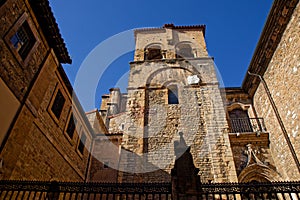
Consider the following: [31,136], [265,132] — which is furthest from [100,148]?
[265,132]

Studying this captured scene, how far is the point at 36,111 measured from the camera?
7430 millimetres

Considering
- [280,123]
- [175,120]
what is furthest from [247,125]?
[175,120]

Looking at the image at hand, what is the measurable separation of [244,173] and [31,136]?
9256 millimetres

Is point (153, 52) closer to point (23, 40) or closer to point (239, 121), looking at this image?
point (239, 121)

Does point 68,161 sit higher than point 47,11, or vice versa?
point 47,11

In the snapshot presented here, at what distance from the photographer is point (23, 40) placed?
7.12 metres

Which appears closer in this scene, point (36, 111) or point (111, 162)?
point (36, 111)

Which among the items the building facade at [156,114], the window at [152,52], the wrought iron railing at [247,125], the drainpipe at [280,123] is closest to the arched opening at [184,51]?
the building facade at [156,114]

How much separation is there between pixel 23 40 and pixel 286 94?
10559mm

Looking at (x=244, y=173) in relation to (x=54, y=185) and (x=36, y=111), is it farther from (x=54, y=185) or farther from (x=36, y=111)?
(x=36, y=111)

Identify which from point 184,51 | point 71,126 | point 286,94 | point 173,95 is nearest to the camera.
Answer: point 286,94

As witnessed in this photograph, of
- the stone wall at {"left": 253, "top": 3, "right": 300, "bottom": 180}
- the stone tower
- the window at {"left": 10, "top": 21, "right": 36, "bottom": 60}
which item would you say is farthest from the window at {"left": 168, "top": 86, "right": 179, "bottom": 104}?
the window at {"left": 10, "top": 21, "right": 36, "bottom": 60}

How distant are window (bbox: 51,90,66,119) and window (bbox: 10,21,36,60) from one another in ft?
8.73

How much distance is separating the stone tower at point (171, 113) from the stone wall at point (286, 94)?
7.19ft
